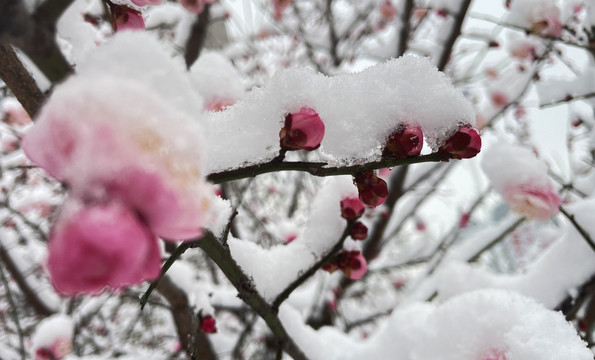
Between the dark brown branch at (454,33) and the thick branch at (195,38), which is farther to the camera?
the thick branch at (195,38)

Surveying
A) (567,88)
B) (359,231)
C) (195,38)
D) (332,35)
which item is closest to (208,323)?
(359,231)

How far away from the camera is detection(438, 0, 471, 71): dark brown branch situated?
1784 mm

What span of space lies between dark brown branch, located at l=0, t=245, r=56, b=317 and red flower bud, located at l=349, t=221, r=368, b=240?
7.07 ft

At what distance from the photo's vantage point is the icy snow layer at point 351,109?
1.91 feet

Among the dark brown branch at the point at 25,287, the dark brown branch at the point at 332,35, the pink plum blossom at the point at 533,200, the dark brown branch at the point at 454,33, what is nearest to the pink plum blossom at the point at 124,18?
the pink plum blossom at the point at 533,200

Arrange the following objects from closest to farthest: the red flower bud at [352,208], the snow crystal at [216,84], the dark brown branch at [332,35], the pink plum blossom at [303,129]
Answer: the pink plum blossom at [303,129] < the red flower bud at [352,208] < the snow crystal at [216,84] < the dark brown branch at [332,35]

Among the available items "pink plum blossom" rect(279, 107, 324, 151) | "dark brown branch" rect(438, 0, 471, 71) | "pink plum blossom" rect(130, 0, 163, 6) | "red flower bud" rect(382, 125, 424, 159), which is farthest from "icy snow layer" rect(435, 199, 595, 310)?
"pink plum blossom" rect(130, 0, 163, 6)

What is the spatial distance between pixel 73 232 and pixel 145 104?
0.11 metres

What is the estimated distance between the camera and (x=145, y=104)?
1.03 feet

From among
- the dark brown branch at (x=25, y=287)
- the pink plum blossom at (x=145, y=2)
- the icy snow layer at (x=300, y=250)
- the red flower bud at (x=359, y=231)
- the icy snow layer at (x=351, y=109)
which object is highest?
the pink plum blossom at (x=145, y=2)

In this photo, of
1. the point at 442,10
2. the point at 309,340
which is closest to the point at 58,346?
the point at 309,340

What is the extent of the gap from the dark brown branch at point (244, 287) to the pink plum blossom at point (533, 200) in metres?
0.71

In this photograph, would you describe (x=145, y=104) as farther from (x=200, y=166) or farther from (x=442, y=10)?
(x=442, y=10)

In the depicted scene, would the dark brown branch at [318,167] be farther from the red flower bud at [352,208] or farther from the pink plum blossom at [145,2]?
the pink plum blossom at [145,2]
